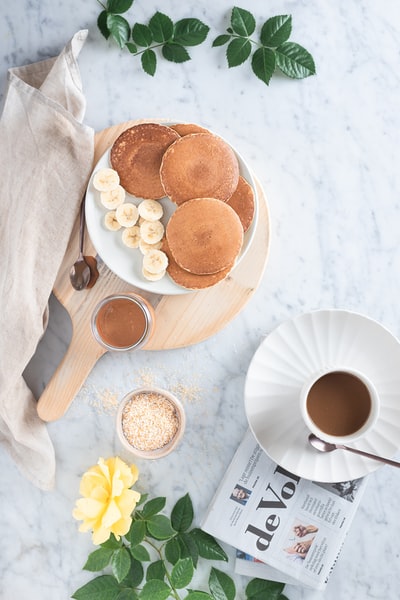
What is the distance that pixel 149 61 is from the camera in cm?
147

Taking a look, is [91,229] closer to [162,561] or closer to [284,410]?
[284,410]

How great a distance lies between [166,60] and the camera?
1490 millimetres

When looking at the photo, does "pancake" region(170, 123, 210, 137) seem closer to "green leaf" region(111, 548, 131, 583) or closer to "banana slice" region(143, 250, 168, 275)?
"banana slice" region(143, 250, 168, 275)

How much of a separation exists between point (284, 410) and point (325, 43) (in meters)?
0.84

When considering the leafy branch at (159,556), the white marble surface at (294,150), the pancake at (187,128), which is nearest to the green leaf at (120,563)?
the leafy branch at (159,556)

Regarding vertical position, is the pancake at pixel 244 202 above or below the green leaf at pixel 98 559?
above

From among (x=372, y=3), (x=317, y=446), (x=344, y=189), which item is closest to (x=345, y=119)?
(x=344, y=189)

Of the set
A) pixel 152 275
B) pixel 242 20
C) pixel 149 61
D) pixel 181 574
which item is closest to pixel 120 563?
pixel 181 574

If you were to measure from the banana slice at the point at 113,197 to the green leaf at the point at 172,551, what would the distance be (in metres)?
0.79

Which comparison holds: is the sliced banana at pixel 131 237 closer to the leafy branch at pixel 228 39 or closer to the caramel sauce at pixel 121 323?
the caramel sauce at pixel 121 323

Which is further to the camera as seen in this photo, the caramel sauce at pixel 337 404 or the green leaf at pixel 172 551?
the green leaf at pixel 172 551

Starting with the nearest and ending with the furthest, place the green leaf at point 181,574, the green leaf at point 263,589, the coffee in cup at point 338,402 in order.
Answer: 1. the coffee in cup at point 338,402
2. the green leaf at point 181,574
3. the green leaf at point 263,589

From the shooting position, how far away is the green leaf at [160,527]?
1.47m

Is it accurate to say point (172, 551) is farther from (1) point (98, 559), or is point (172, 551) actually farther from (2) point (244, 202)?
(2) point (244, 202)
